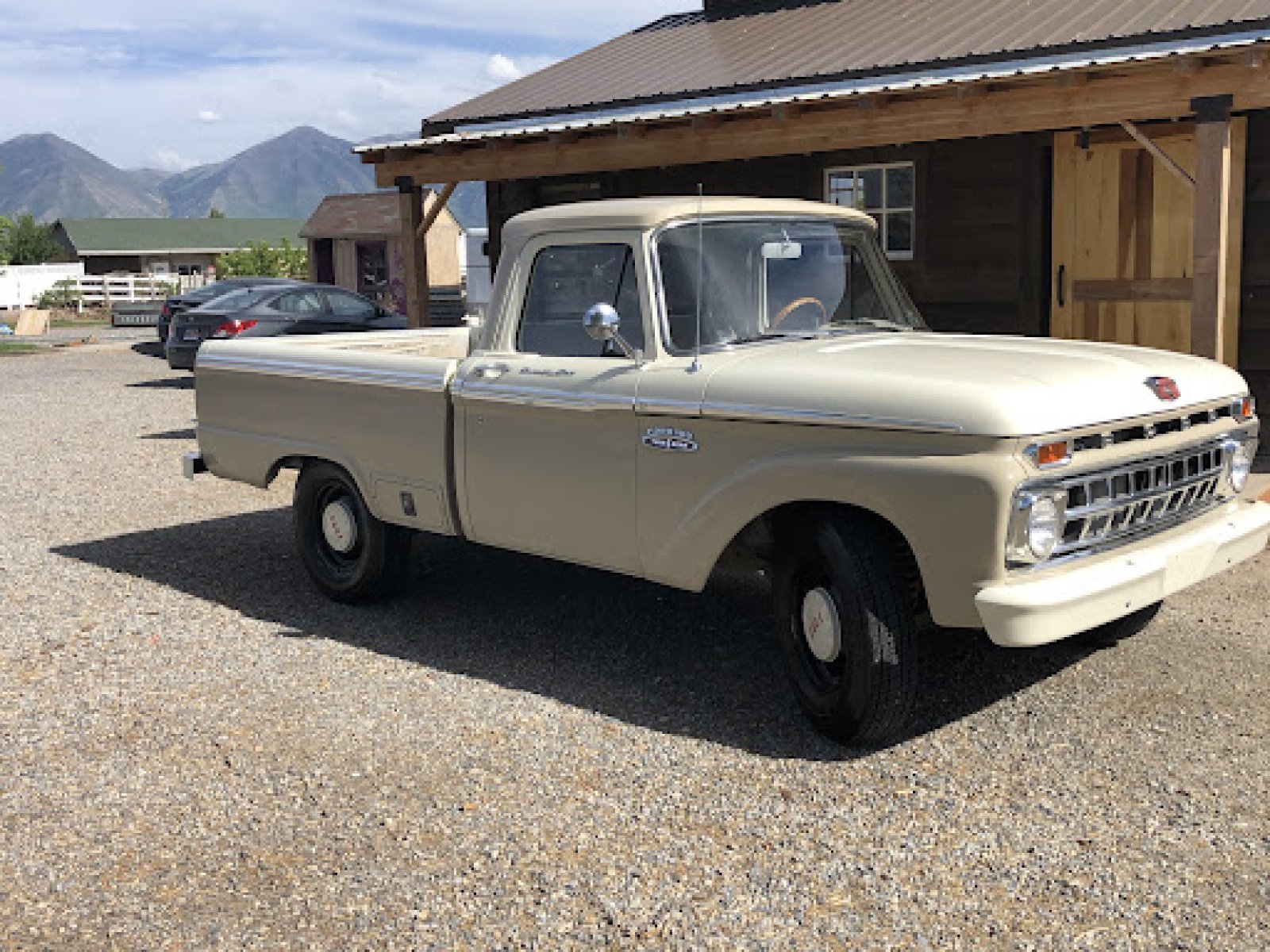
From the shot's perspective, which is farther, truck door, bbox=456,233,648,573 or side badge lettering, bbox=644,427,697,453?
truck door, bbox=456,233,648,573

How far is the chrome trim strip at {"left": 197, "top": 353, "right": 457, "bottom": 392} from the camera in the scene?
5.86 m

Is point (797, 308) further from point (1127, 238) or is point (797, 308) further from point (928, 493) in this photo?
point (1127, 238)

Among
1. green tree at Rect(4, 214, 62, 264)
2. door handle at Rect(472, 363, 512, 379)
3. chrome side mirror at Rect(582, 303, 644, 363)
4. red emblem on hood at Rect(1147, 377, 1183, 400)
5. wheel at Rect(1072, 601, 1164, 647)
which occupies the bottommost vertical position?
wheel at Rect(1072, 601, 1164, 647)

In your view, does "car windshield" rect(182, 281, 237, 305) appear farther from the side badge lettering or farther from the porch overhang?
the side badge lettering

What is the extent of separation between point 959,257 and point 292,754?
9.25 metres

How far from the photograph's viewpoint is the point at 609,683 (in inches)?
212

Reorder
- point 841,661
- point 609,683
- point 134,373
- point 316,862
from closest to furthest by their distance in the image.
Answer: point 316,862
point 841,661
point 609,683
point 134,373

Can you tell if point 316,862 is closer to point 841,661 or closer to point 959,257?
point 841,661

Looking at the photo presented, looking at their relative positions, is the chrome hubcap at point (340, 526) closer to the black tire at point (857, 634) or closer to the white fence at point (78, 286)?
the black tire at point (857, 634)

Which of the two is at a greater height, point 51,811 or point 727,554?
point 727,554

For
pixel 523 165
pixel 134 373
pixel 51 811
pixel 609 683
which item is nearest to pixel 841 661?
pixel 609 683

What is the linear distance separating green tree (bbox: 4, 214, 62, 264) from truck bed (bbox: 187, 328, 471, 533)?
6184 cm

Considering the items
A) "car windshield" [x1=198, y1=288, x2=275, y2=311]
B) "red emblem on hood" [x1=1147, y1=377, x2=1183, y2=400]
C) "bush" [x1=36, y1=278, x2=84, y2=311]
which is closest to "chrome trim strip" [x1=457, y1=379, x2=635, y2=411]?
"red emblem on hood" [x1=1147, y1=377, x2=1183, y2=400]

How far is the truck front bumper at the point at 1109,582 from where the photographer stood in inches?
162
